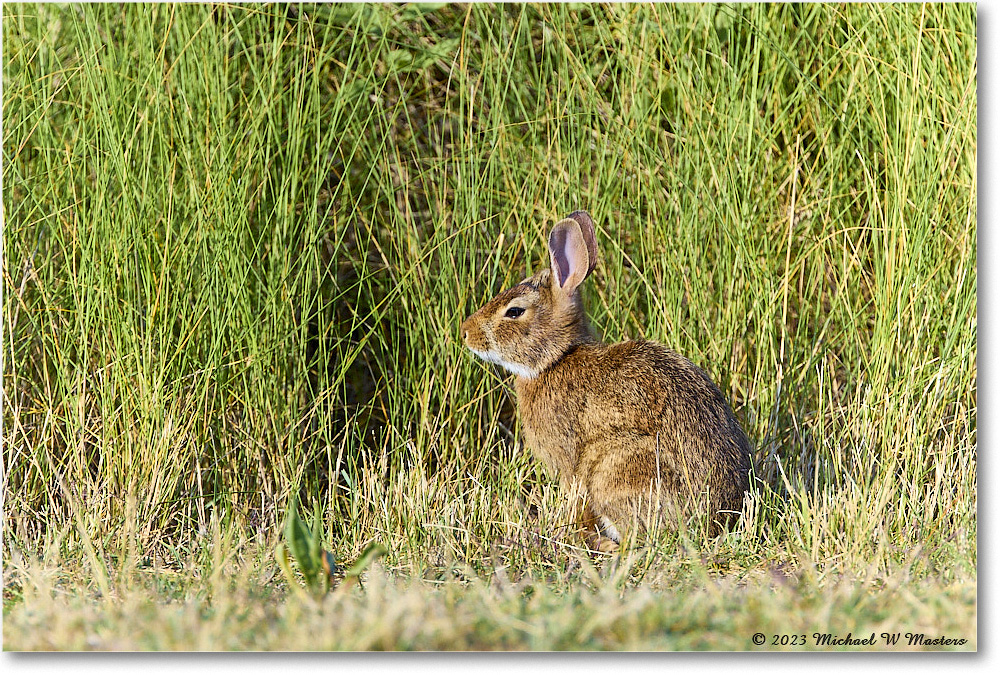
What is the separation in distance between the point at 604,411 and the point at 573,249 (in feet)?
1.85

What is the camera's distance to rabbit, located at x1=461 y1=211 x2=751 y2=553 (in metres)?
3.34

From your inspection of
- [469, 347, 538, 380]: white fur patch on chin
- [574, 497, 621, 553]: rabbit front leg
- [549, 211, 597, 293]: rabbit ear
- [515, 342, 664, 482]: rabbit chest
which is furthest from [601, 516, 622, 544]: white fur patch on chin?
[549, 211, 597, 293]: rabbit ear

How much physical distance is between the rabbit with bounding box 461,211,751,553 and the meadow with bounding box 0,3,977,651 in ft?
0.43

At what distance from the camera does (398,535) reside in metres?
3.56

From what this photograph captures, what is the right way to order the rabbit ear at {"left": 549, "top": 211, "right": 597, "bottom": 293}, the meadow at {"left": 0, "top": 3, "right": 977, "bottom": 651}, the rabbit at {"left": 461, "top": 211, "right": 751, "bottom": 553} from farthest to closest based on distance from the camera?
the meadow at {"left": 0, "top": 3, "right": 977, "bottom": 651} < the rabbit ear at {"left": 549, "top": 211, "right": 597, "bottom": 293} < the rabbit at {"left": 461, "top": 211, "right": 751, "bottom": 553}

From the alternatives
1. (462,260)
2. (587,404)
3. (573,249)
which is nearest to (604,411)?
(587,404)

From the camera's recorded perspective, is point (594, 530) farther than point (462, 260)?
No

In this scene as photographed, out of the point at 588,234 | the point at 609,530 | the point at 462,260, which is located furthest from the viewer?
the point at 462,260

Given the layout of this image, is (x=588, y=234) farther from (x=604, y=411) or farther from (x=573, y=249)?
(x=604, y=411)

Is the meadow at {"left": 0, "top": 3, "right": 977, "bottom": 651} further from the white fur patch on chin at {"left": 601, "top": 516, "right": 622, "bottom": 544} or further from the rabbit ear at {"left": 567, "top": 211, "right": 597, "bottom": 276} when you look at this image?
the rabbit ear at {"left": 567, "top": 211, "right": 597, "bottom": 276}

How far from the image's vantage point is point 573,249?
3.54 metres

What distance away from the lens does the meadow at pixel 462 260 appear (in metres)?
3.63

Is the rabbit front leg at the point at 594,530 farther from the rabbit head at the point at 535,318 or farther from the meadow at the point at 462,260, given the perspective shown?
the rabbit head at the point at 535,318

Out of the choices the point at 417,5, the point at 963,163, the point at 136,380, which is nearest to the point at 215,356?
the point at 136,380
